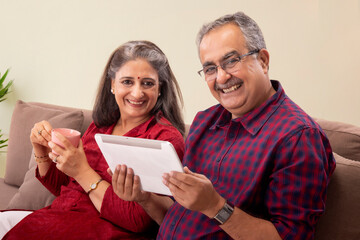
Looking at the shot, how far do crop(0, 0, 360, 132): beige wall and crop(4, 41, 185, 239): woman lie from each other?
30.4 inches

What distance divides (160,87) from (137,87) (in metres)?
0.15

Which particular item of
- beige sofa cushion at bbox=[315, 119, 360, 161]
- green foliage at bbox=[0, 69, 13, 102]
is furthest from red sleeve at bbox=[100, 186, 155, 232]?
green foliage at bbox=[0, 69, 13, 102]

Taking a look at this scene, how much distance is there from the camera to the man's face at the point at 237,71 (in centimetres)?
136

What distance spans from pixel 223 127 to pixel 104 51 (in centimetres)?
194

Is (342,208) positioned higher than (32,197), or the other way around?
(342,208)

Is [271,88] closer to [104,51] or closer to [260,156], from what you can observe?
[260,156]

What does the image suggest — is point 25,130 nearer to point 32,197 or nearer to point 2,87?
point 32,197

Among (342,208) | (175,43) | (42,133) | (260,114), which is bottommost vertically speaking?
(342,208)

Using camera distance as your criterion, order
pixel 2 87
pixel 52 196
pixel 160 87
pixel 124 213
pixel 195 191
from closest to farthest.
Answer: pixel 195 191 < pixel 124 213 < pixel 160 87 < pixel 52 196 < pixel 2 87

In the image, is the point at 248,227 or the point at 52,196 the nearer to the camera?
the point at 248,227

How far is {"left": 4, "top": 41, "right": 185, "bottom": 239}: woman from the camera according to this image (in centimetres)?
164

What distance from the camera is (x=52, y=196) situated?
2.21m

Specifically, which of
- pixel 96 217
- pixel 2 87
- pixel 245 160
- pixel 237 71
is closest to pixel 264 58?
pixel 237 71

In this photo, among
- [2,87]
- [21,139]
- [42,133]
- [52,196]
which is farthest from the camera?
[2,87]
